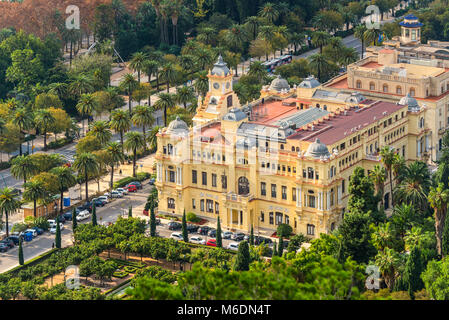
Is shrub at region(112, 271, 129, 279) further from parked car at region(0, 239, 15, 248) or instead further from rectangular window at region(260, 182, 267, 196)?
rectangular window at region(260, 182, 267, 196)

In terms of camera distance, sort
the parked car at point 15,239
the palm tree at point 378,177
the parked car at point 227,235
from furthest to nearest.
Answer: the parked car at point 15,239 < the parked car at point 227,235 < the palm tree at point 378,177

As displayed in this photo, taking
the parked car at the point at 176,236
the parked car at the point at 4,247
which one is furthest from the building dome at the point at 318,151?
the parked car at the point at 4,247

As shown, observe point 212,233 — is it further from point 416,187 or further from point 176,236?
point 416,187

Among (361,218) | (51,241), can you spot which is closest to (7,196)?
(51,241)

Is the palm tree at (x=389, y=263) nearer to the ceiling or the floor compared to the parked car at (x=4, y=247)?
nearer to the ceiling

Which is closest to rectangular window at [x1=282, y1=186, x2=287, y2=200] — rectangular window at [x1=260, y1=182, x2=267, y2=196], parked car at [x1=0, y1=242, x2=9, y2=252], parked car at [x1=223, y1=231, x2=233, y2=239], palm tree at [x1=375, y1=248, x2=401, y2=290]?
rectangular window at [x1=260, y1=182, x2=267, y2=196]

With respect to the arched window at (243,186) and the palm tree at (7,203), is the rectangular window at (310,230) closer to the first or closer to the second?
the arched window at (243,186)

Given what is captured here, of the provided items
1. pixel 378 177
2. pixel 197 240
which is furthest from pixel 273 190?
pixel 378 177
